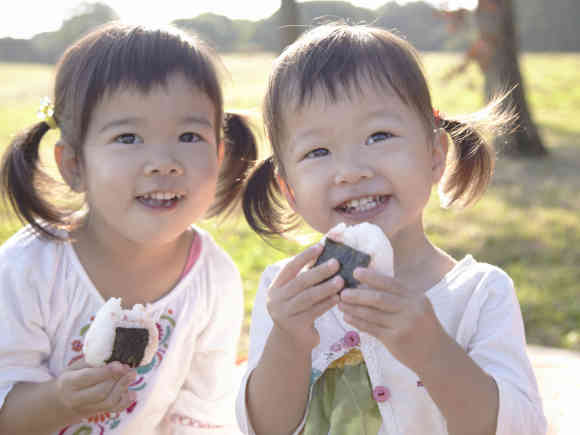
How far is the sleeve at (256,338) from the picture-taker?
6.77ft

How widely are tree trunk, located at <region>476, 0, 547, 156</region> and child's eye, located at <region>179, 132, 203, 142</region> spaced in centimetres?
827

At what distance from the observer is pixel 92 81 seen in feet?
7.91

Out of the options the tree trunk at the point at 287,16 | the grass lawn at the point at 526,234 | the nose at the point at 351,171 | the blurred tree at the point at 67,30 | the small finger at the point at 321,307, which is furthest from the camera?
the blurred tree at the point at 67,30

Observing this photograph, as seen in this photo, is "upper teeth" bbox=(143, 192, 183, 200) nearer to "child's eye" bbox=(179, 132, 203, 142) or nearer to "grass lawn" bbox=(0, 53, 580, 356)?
"child's eye" bbox=(179, 132, 203, 142)

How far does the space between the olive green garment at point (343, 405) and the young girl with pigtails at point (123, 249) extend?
0.66 m

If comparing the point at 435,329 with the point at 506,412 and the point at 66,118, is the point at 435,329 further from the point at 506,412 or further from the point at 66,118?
the point at 66,118

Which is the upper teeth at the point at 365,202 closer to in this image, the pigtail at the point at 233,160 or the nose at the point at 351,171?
the nose at the point at 351,171

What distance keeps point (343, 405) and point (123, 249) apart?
1159mm

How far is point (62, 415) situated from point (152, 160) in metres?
1.00

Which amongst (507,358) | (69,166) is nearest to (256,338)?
(507,358)

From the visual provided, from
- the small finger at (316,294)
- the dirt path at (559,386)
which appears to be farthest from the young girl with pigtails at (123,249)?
the dirt path at (559,386)

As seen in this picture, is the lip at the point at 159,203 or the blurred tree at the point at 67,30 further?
the blurred tree at the point at 67,30

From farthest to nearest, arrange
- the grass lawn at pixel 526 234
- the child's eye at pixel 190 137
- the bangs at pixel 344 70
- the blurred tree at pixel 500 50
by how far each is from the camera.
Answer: the blurred tree at pixel 500 50 < the grass lawn at pixel 526 234 < the child's eye at pixel 190 137 < the bangs at pixel 344 70

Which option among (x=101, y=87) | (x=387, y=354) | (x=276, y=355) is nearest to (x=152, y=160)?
(x=101, y=87)
